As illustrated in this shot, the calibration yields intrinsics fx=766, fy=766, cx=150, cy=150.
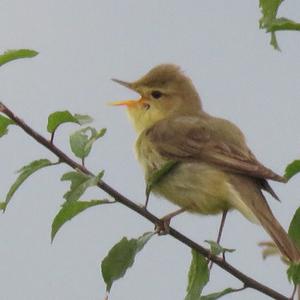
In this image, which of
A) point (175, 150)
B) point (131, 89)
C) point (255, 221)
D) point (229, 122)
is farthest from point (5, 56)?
point (131, 89)

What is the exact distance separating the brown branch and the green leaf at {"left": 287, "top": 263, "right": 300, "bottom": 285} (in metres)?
0.12

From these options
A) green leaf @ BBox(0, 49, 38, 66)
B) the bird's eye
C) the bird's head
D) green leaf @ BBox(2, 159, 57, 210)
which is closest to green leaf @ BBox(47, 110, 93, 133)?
green leaf @ BBox(2, 159, 57, 210)

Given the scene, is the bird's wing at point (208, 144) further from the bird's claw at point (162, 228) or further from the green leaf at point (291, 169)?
the green leaf at point (291, 169)

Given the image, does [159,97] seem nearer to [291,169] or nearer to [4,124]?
[4,124]

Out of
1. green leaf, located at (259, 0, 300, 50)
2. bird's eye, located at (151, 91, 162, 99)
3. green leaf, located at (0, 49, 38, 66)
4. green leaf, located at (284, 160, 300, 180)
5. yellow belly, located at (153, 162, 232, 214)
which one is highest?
green leaf, located at (259, 0, 300, 50)

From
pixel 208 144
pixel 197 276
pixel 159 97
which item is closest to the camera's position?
pixel 197 276

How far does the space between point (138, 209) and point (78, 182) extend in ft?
1.02

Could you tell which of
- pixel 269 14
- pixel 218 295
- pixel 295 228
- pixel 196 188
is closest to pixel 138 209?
pixel 218 295

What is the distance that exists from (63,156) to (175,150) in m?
1.95

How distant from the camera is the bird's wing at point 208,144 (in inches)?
169

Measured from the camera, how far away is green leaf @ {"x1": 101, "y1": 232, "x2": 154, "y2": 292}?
2.72 metres

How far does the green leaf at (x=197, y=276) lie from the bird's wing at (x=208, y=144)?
102 cm

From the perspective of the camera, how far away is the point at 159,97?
5.60 meters

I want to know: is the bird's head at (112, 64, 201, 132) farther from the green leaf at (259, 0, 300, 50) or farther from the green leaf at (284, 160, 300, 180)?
the green leaf at (259, 0, 300, 50)
